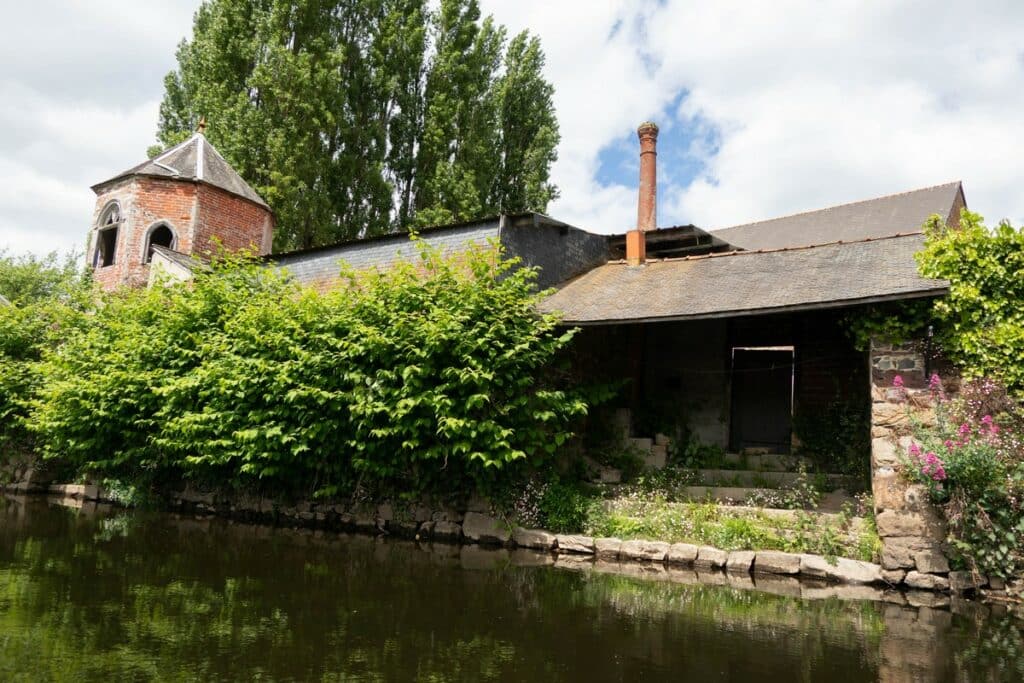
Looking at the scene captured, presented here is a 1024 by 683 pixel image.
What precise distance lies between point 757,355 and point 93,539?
10.3 meters

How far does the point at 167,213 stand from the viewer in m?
17.2

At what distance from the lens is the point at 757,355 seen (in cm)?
1250

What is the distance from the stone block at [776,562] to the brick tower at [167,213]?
13967mm

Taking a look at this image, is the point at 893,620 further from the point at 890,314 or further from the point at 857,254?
the point at 857,254

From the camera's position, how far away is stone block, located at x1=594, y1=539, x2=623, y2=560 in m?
8.15

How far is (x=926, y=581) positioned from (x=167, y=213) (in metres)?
17.1

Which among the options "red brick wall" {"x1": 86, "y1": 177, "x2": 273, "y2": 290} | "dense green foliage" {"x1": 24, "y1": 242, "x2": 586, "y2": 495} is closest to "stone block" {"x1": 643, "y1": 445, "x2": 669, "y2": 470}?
"dense green foliage" {"x1": 24, "y1": 242, "x2": 586, "y2": 495}

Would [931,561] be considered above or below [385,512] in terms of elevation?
above

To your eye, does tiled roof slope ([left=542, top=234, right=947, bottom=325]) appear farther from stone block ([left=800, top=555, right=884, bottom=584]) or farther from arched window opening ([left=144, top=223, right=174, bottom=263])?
arched window opening ([left=144, top=223, right=174, bottom=263])

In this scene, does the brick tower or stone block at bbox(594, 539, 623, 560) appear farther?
the brick tower

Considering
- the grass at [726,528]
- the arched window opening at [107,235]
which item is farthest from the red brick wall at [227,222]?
the grass at [726,528]

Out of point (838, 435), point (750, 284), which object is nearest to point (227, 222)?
point (750, 284)

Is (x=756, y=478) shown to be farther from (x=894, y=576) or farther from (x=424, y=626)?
(x=424, y=626)

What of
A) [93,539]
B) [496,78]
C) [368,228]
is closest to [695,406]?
[93,539]
